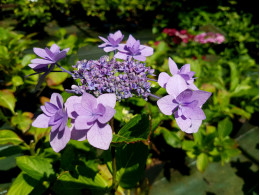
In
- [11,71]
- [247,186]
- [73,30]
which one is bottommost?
[247,186]

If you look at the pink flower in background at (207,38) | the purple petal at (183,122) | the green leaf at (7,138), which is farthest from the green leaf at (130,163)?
the pink flower in background at (207,38)

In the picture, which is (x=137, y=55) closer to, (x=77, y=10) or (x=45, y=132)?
(x=45, y=132)

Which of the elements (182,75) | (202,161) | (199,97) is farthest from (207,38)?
(199,97)

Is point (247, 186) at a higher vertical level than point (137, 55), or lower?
lower

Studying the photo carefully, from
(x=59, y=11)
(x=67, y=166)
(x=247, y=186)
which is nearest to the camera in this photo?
(x=67, y=166)

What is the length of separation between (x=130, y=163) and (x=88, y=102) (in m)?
0.56

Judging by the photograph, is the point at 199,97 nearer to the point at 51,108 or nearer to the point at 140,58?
the point at 140,58

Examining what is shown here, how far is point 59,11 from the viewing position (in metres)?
3.46

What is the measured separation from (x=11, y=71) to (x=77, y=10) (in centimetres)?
262

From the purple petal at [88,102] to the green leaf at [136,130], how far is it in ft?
0.54

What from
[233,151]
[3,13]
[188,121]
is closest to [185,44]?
[233,151]

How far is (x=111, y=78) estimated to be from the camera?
665mm

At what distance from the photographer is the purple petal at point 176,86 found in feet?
2.16

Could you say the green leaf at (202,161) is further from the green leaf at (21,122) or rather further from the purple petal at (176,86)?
the green leaf at (21,122)
